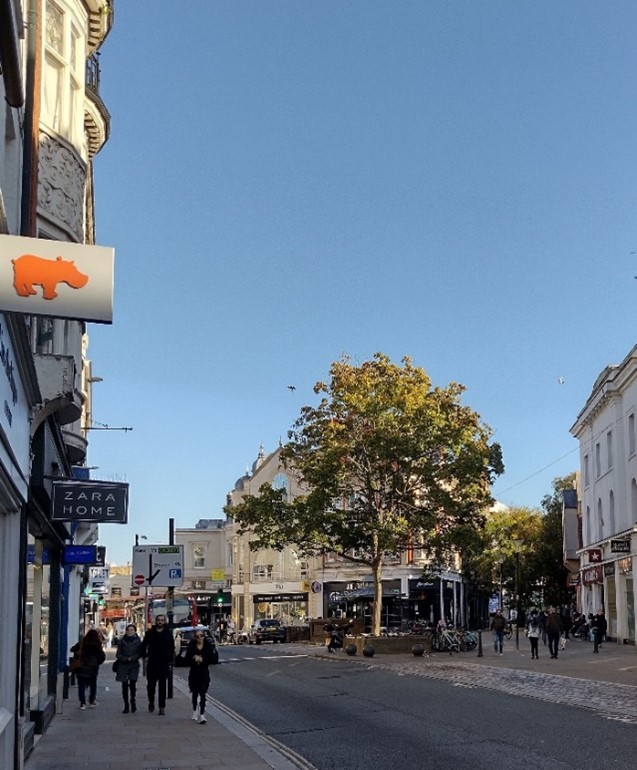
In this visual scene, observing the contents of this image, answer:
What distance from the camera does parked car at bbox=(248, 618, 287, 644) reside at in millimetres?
60594

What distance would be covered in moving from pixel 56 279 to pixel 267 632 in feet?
182

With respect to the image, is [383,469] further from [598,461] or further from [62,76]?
[62,76]

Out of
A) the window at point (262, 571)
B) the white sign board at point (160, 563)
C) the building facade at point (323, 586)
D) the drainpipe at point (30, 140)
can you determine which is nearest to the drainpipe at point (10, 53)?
the drainpipe at point (30, 140)

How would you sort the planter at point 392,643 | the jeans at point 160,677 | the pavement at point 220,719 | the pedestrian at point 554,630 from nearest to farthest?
the pavement at point 220,719 → the jeans at point 160,677 → the pedestrian at point 554,630 → the planter at point 392,643

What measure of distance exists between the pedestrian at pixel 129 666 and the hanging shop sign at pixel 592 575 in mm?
33736

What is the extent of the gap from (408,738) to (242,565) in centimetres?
6652

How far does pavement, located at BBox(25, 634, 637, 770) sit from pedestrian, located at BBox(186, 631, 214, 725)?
1.08 ft

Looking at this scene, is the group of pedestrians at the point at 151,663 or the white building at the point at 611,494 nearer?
the group of pedestrians at the point at 151,663

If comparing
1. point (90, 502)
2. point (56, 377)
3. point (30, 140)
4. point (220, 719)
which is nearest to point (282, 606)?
point (220, 719)

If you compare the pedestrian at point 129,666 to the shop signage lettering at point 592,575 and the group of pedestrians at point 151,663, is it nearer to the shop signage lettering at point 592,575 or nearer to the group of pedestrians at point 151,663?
the group of pedestrians at point 151,663

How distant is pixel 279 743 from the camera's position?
14594 millimetres

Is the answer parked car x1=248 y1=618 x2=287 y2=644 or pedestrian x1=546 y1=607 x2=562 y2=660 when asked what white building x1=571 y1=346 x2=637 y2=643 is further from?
parked car x1=248 y1=618 x2=287 y2=644

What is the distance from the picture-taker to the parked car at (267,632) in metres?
60.6

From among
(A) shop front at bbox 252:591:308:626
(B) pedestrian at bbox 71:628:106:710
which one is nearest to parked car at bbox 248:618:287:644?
(A) shop front at bbox 252:591:308:626
